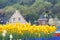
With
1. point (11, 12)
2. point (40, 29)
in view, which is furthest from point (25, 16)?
point (40, 29)

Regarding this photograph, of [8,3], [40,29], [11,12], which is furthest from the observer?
[8,3]

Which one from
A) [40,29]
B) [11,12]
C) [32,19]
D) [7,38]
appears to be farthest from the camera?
[11,12]

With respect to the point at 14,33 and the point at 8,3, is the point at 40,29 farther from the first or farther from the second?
the point at 8,3

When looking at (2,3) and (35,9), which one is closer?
(35,9)

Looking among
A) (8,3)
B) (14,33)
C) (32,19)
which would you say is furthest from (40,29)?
(8,3)

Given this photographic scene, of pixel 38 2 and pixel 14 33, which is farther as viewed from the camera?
pixel 38 2

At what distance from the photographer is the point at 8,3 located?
53156 mm

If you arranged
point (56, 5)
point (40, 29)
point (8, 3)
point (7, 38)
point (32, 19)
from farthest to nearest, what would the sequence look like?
point (8, 3), point (56, 5), point (32, 19), point (40, 29), point (7, 38)

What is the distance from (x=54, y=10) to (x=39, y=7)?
86.7 inches

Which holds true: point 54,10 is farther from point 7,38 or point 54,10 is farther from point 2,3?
point 7,38

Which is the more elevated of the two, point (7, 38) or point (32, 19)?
point (7, 38)

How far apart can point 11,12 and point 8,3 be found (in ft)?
24.1

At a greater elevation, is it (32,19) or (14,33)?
(14,33)

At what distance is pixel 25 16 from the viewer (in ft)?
148
